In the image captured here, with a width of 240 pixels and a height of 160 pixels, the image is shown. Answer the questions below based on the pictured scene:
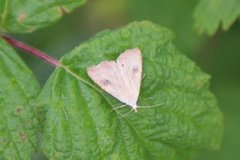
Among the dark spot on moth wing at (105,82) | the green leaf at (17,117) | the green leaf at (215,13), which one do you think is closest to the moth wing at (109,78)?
the dark spot on moth wing at (105,82)

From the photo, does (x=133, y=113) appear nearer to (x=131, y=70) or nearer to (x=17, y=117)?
(x=131, y=70)

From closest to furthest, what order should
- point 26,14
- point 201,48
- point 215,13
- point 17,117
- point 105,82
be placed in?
point 17,117 < point 105,82 < point 26,14 < point 215,13 < point 201,48

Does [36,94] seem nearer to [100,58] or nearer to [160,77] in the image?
[100,58]

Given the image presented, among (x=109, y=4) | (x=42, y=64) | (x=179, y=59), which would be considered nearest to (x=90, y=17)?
(x=109, y=4)

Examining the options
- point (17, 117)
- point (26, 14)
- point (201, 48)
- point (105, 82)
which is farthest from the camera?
point (201, 48)

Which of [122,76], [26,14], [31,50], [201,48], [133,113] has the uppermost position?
[26,14]

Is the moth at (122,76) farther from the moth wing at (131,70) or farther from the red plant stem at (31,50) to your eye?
the red plant stem at (31,50)

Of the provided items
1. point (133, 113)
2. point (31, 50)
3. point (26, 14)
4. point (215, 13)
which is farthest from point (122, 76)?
point (215, 13)
